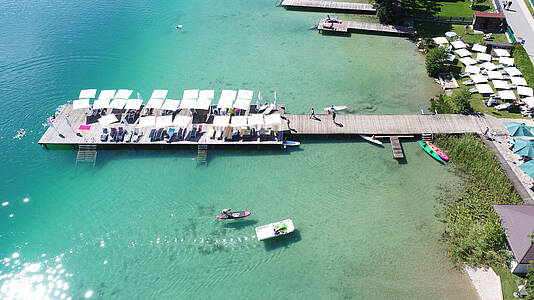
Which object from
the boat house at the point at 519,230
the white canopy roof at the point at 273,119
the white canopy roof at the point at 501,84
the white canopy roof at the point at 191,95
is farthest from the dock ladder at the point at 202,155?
the white canopy roof at the point at 501,84

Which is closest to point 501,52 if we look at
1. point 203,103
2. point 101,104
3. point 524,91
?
point 524,91

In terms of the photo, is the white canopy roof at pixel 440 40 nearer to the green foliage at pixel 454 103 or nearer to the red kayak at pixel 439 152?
the green foliage at pixel 454 103

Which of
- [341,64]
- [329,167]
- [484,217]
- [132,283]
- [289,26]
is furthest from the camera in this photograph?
[289,26]

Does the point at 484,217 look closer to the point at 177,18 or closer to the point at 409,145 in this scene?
the point at 409,145

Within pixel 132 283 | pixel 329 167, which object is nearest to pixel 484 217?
pixel 329 167

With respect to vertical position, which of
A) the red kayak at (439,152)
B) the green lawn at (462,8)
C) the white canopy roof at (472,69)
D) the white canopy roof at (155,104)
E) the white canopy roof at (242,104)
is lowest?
the red kayak at (439,152)

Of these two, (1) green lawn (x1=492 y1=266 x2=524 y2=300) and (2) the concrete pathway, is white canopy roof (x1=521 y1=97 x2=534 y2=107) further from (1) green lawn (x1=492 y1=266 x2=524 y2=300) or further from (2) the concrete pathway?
(1) green lawn (x1=492 y1=266 x2=524 y2=300)

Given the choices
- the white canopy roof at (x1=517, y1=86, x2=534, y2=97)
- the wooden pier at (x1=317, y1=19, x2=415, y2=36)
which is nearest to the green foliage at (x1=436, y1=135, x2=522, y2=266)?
the white canopy roof at (x1=517, y1=86, x2=534, y2=97)

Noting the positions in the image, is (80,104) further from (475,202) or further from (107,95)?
(475,202)
